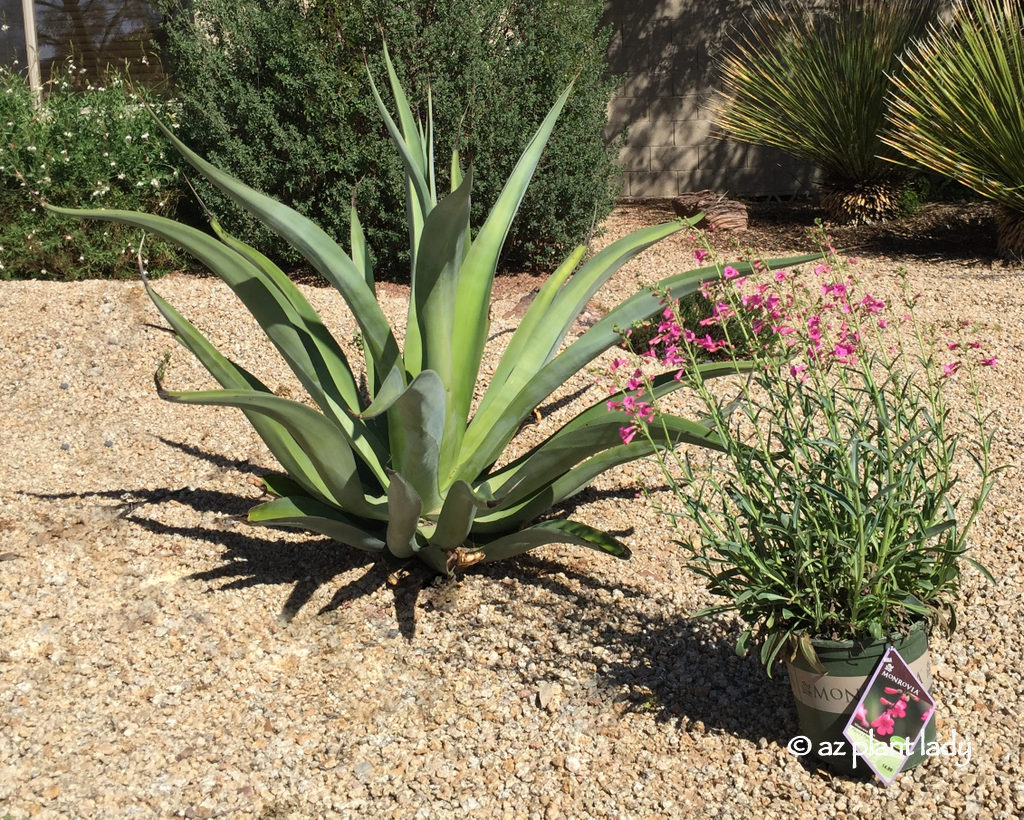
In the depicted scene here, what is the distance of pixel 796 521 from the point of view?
2367 millimetres

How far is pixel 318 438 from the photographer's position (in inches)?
115

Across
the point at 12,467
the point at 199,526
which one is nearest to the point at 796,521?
the point at 199,526

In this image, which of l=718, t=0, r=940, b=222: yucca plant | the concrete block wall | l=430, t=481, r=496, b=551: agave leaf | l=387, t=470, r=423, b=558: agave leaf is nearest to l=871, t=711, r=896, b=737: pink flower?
l=430, t=481, r=496, b=551: agave leaf

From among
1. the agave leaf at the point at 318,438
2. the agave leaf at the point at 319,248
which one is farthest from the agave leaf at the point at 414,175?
the agave leaf at the point at 318,438

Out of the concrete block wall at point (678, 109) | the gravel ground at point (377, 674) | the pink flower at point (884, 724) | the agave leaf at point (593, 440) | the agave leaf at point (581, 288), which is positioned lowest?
the gravel ground at point (377, 674)

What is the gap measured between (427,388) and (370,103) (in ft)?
12.4

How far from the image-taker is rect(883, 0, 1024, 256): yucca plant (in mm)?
6367

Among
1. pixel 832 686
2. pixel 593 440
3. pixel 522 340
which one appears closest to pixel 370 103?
pixel 522 340

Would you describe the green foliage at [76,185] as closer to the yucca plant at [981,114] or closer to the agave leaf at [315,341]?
the agave leaf at [315,341]

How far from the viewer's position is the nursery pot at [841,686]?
2.40 metres

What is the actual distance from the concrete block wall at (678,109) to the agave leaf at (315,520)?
25.9 feet

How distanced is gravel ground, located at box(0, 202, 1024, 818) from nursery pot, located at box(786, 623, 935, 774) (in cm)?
7

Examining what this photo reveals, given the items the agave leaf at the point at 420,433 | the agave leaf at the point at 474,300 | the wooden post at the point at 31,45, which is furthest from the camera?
the wooden post at the point at 31,45

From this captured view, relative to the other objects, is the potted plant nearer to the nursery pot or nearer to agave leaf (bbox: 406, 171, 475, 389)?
the nursery pot
